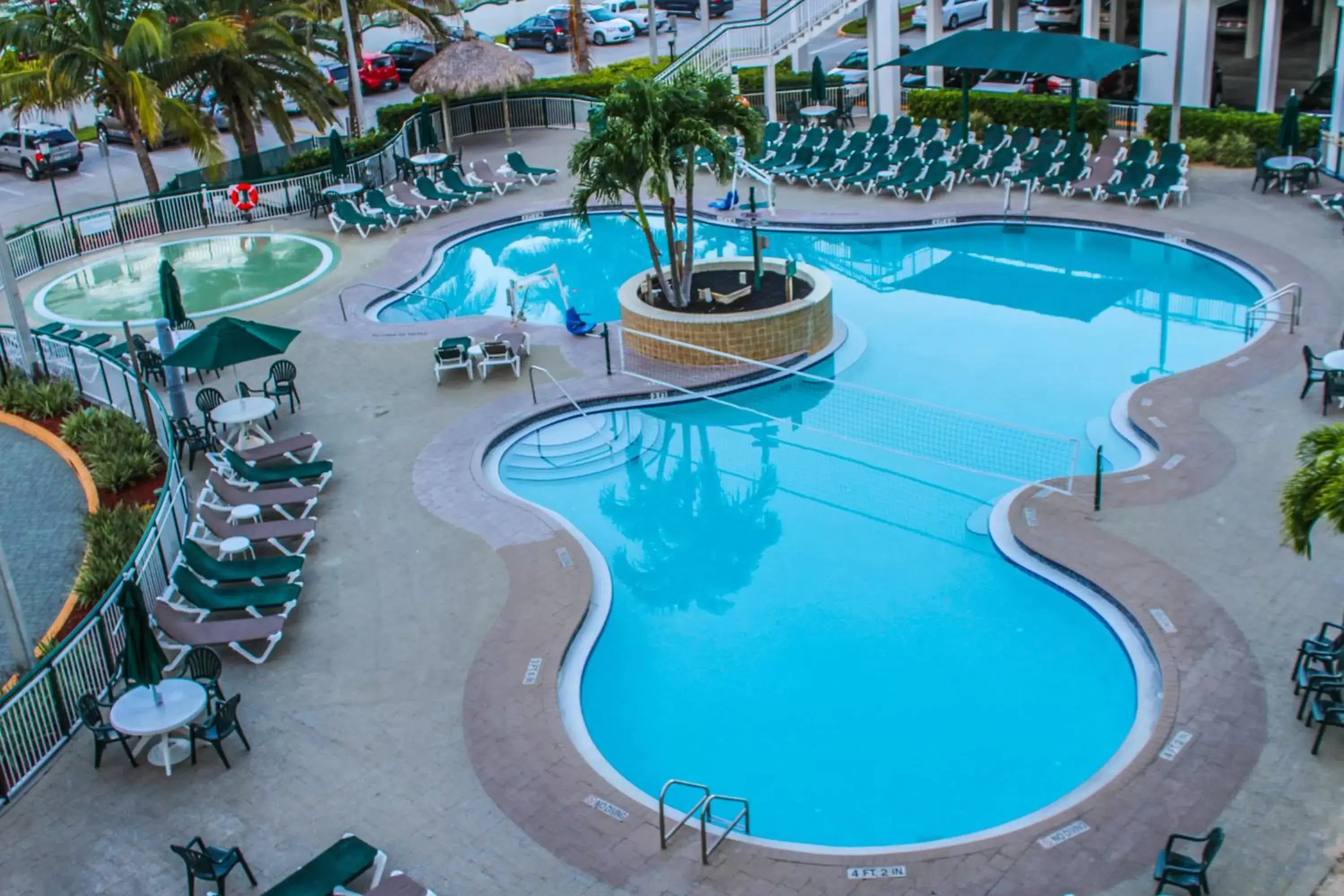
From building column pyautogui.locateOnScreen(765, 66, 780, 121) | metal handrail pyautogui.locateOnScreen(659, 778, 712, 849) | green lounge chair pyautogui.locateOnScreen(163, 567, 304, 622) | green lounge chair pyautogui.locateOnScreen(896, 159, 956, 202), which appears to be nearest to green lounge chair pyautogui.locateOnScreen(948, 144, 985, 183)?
green lounge chair pyautogui.locateOnScreen(896, 159, 956, 202)

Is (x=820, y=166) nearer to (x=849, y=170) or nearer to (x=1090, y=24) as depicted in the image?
(x=849, y=170)

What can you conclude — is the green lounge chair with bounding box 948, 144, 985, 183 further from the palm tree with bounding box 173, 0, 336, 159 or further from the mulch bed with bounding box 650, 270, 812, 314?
the palm tree with bounding box 173, 0, 336, 159

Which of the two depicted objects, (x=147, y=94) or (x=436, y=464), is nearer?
(x=436, y=464)

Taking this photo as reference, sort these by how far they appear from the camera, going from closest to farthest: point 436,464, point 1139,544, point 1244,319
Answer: point 1139,544
point 436,464
point 1244,319

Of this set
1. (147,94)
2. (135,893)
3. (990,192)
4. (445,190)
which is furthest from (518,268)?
(135,893)

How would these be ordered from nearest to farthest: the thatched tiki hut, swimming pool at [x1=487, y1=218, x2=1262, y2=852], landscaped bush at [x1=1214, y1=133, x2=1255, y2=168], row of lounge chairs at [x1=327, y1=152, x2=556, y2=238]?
swimming pool at [x1=487, y1=218, x2=1262, y2=852] → landscaped bush at [x1=1214, y1=133, x2=1255, y2=168] → row of lounge chairs at [x1=327, y1=152, x2=556, y2=238] → the thatched tiki hut

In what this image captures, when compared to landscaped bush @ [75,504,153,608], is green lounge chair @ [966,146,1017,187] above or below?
above

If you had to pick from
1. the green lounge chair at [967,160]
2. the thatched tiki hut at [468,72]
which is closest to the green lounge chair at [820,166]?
the green lounge chair at [967,160]

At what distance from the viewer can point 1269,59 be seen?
30.1 m

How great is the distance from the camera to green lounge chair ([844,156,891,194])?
1153 inches

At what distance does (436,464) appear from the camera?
17922 millimetres

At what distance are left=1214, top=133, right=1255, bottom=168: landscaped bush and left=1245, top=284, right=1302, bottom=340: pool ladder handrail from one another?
24.8 ft

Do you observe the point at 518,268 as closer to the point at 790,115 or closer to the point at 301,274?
the point at 301,274

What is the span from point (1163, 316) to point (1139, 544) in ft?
29.8
